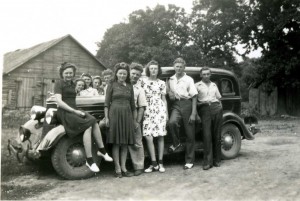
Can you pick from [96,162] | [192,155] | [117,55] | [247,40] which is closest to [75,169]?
[96,162]

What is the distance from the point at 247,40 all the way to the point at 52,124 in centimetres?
1465

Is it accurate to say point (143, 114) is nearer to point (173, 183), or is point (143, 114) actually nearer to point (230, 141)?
point (173, 183)

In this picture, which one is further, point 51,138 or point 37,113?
point 37,113

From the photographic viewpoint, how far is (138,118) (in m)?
5.31

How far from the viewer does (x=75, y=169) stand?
196 inches

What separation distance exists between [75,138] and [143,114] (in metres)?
1.12

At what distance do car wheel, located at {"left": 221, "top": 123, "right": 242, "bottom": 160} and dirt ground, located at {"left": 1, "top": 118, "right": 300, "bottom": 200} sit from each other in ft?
0.78

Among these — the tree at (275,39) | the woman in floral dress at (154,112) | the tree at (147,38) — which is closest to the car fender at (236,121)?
the woman in floral dress at (154,112)

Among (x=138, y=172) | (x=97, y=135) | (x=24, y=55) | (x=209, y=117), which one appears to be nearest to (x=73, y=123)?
(x=97, y=135)

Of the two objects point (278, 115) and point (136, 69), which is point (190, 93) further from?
point (278, 115)

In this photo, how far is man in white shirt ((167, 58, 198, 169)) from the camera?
220 inches

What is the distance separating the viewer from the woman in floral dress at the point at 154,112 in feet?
17.7

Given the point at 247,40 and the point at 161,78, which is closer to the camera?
the point at 161,78

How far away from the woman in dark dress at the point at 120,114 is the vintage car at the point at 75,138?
365mm
